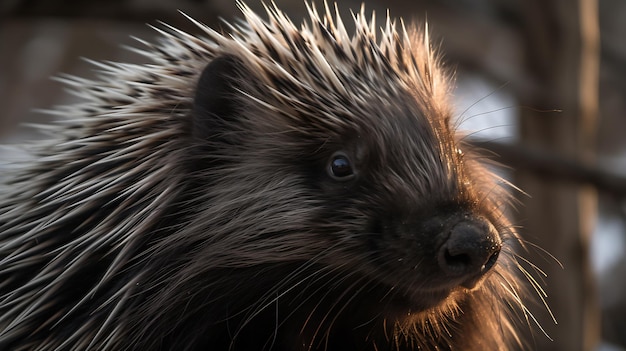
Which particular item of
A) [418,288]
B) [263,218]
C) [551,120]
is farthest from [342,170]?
[551,120]

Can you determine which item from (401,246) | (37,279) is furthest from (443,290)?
(37,279)

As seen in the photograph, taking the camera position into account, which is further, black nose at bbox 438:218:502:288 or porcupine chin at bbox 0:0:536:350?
porcupine chin at bbox 0:0:536:350

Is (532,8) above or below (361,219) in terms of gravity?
above

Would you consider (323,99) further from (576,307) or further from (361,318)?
(576,307)

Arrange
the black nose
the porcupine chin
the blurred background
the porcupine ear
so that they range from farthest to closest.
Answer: the blurred background → the porcupine ear → the porcupine chin → the black nose

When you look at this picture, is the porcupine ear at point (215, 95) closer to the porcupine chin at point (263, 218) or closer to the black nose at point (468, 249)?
the porcupine chin at point (263, 218)

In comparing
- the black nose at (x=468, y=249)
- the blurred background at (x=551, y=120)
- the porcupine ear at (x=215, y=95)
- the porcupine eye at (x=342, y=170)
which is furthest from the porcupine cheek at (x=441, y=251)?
the blurred background at (x=551, y=120)

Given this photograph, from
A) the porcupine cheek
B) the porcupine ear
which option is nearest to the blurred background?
the porcupine ear

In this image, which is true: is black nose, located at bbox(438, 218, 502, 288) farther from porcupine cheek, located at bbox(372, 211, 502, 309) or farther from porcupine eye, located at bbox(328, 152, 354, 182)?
porcupine eye, located at bbox(328, 152, 354, 182)
